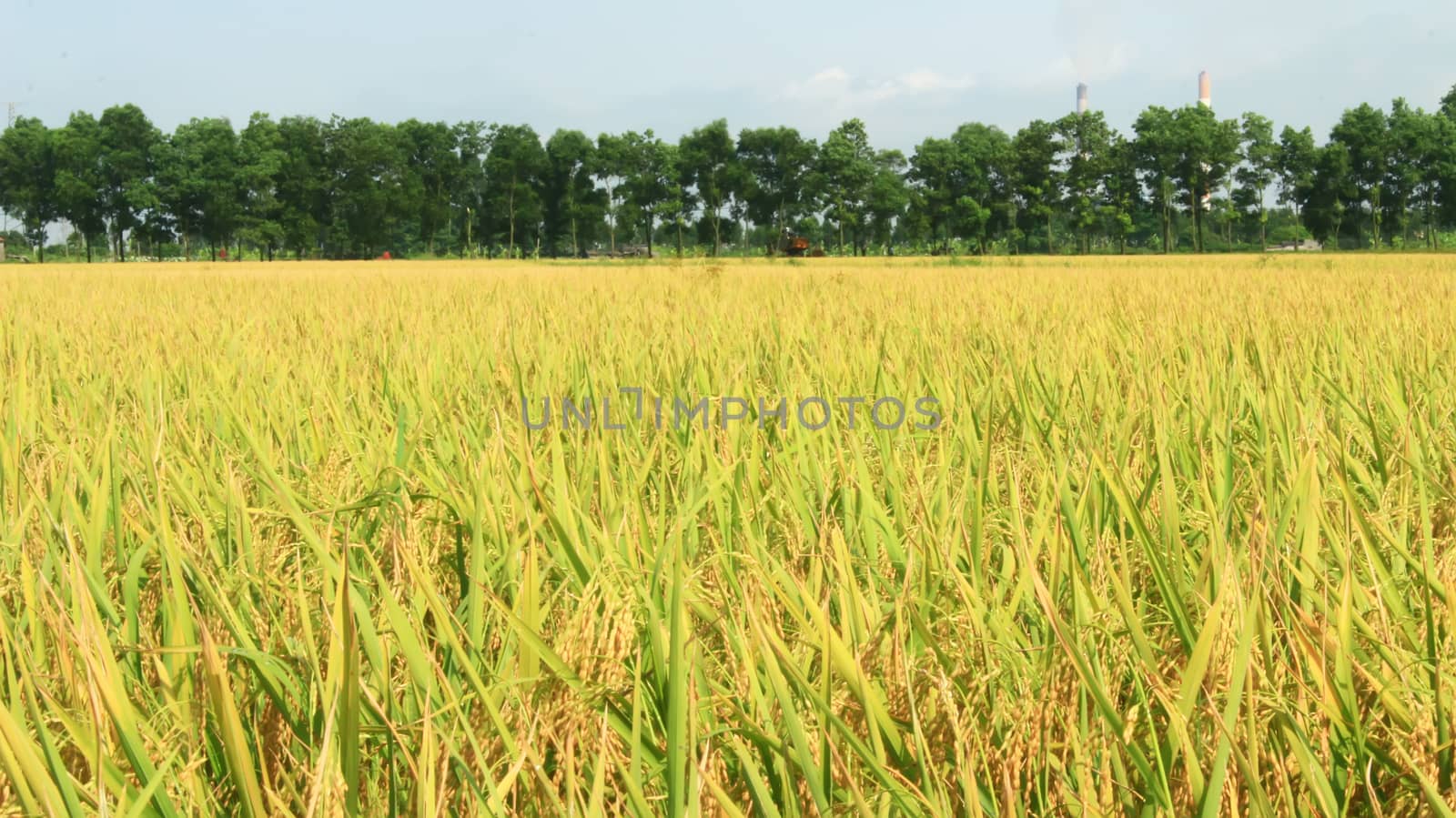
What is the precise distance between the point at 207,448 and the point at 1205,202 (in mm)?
57432

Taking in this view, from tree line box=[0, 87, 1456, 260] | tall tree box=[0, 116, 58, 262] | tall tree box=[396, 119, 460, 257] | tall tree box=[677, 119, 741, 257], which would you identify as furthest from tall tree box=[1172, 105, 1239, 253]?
tall tree box=[0, 116, 58, 262]

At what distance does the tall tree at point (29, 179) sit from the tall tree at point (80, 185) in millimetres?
666

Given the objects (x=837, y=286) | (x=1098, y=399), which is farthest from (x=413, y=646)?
(x=837, y=286)

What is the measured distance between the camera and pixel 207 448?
208 cm

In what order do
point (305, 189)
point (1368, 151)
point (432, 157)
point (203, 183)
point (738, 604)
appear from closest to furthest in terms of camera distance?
point (738, 604)
point (1368, 151)
point (203, 183)
point (305, 189)
point (432, 157)

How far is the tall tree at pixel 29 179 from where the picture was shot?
53.6 meters

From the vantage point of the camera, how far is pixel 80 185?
169 ft

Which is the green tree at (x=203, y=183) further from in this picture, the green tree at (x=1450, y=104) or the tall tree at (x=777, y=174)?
the green tree at (x=1450, y=104)

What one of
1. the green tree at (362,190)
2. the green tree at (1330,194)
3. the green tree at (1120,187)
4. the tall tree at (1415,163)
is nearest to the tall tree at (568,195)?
the green tree at (362,190)

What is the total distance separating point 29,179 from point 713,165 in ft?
120

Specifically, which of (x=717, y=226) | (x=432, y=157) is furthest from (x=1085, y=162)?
(x=432, y=157)

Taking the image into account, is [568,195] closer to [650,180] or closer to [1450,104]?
[650,180]

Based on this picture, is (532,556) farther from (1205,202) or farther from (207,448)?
(1205,202)

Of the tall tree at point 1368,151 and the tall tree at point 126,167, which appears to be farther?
the tall tree at point 126,167
